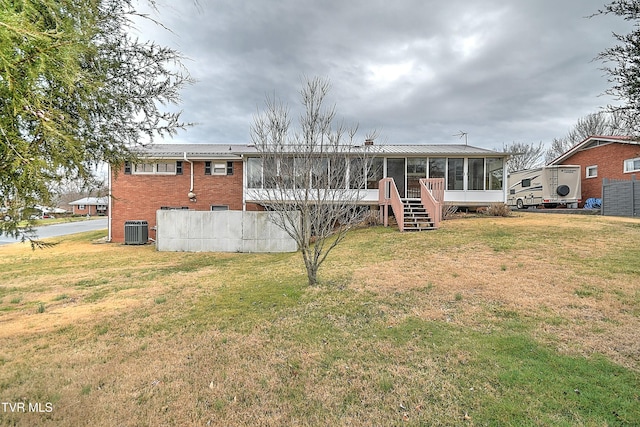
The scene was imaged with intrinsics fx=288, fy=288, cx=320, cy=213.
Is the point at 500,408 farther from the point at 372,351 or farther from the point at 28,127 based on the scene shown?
the point at 28,127

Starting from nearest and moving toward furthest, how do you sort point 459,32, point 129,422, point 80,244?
1. point 129,422
2. point 459,32
3. point 80,244

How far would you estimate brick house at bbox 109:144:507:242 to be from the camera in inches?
579

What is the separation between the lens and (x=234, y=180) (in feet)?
52.4

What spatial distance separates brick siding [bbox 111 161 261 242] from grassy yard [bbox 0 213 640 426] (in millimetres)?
8833

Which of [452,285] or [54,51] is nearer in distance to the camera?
[54,51]

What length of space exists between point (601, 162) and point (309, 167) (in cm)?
2165

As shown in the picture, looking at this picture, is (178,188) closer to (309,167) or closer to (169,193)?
(169,193)

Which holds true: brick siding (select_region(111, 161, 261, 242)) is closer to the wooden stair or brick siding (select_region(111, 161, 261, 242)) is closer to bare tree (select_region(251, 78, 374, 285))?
the wooden stair

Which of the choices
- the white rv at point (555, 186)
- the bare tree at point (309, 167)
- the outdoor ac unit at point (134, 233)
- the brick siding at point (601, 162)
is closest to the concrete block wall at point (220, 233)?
the outdoor ac unit at point (134, 233)

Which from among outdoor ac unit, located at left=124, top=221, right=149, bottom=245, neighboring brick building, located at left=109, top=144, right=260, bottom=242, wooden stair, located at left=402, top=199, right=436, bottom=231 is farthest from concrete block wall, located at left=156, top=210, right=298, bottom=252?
wooden stair, located at left=402, top=199, right=436, bottom=231

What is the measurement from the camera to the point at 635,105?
344 cm

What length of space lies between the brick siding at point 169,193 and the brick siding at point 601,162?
2091 cm

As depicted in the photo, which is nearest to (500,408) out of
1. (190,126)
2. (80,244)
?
(190,126)

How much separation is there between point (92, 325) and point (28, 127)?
3.74m
